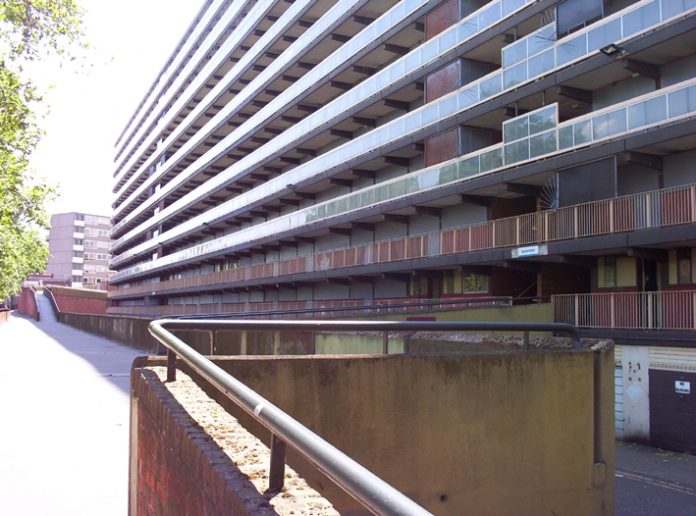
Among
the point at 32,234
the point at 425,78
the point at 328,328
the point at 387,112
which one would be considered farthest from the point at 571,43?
the point at 32,234

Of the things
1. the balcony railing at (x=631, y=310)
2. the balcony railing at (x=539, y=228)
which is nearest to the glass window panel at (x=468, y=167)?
the balcony railing at (x=539, y=228)

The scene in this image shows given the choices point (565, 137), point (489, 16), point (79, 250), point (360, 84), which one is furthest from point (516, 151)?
point (79, 250)

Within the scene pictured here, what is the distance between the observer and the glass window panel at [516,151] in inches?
841

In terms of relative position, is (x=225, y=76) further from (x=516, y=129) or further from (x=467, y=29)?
(x=516, y=129)

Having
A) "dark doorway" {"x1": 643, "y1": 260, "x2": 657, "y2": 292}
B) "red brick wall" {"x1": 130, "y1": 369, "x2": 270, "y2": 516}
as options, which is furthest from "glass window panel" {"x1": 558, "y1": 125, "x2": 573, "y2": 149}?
"red brick wall" {"x1": 130, "y1": 369, "x2": 270, "y2": 516}

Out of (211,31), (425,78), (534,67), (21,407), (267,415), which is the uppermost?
(211,31)

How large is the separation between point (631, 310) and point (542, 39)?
990 cm

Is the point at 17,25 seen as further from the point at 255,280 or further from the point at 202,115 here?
the point at 202,115

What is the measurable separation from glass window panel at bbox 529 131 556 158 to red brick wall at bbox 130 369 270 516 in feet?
58.2

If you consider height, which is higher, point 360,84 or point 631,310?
point 360,84

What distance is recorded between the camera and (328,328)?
5453mm

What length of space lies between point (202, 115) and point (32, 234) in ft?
63.1

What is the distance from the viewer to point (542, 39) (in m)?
21.2

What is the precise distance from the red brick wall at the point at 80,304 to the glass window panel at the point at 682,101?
8326 centimetres
